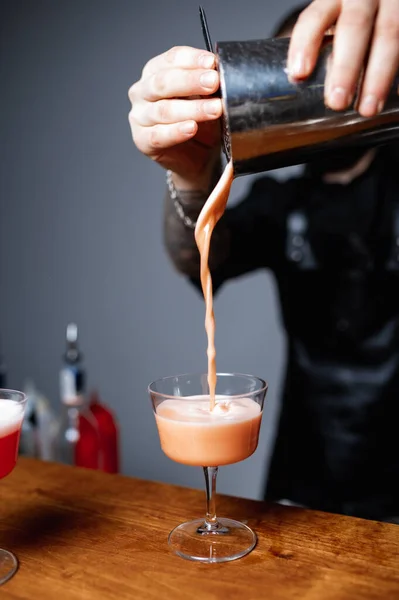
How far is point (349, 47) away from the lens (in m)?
0.86

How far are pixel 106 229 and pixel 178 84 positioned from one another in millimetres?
2029

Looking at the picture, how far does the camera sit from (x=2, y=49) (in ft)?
10.5

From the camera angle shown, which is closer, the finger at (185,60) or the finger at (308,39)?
the finger at (308,39)

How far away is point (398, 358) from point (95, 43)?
205cm

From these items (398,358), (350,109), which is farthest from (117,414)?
(350,109)

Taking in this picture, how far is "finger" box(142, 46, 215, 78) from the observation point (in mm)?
999

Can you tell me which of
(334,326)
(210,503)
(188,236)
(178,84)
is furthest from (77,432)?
(178,84)

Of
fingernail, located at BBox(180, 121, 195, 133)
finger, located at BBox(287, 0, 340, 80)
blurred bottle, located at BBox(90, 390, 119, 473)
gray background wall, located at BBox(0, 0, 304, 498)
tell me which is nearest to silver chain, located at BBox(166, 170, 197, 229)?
fingernail, located at BBox(180, 121, 195, 133)

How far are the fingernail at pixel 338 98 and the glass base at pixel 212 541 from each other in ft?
2.22

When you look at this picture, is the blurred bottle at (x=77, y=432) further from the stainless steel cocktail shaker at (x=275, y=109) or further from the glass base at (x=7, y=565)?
the stainless steel cocktail shaker at (x=275, y=109)

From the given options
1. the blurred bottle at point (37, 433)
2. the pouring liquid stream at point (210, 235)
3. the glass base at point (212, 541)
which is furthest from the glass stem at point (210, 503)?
the blurred bottle at point (37, 433)

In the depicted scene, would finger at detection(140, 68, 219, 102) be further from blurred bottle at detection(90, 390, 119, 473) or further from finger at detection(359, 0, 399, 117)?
blurred bottle at detection(90, 390, 119, 473)

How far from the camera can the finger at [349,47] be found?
0.86m

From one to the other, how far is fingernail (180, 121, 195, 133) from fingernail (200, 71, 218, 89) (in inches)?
3.6
